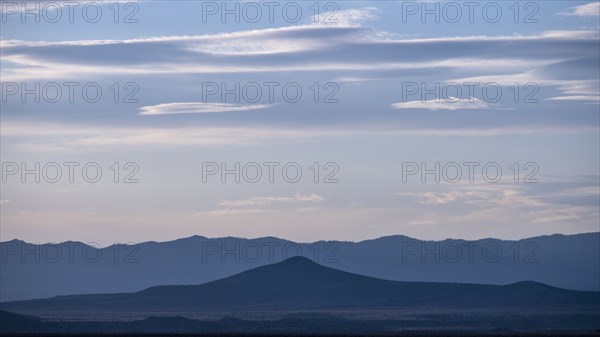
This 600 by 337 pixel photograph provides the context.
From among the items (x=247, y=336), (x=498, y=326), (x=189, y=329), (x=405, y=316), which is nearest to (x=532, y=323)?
(x=498, y=326)

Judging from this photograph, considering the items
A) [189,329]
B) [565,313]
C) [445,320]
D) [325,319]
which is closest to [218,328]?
[189,329]

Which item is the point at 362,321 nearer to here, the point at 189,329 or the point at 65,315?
the point at 189,329

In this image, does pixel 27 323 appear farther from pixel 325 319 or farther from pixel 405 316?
pixel 405 316

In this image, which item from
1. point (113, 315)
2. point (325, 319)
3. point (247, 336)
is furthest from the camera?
point (113, 315)

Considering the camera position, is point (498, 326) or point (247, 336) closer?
point (247, 336)

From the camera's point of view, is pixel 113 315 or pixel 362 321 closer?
pixel 362 321

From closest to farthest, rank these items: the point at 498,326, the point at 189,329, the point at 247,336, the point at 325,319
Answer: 1. the point at 247,336
2. the point at 189,329
3. the point at 498,326
4. the point at 325,319

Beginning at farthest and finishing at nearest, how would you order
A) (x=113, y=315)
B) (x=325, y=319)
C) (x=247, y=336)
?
(x=113, y=315) → (x=325, y=319) → (x=247, y=336)

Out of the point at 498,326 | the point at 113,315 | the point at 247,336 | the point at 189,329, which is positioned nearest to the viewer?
the point at 247,336
